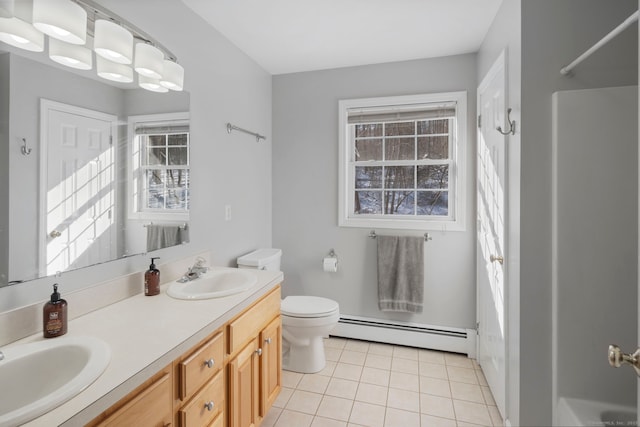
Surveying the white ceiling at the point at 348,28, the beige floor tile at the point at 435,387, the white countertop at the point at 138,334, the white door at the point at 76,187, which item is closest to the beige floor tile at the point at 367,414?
the beige floor tile at the point at 435,387

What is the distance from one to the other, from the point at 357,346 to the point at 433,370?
25.3 inches

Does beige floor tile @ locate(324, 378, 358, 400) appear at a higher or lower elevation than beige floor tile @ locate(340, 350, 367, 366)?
lower

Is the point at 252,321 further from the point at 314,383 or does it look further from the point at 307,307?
the point at 314,383

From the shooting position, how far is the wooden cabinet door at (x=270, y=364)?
1.69m

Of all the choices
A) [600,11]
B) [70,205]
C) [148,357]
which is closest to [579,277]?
[600,11]

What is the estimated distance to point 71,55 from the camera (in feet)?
4.11

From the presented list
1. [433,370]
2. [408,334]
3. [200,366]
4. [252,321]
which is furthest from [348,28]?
[433,370]

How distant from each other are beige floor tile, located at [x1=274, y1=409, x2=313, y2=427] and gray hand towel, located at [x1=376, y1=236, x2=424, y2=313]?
1.12 metres

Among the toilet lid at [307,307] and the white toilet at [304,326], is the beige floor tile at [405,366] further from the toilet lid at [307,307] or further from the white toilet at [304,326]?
the toilet lid at [307,307]

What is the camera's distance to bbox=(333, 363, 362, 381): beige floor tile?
231cm

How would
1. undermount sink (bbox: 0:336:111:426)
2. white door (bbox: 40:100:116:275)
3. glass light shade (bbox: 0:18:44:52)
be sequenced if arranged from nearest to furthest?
undermount sink (bbox: 0:336:111:426)
glass light shade (bbox: 0:18:44:52)
white door (bbox: 40:100:116:275)

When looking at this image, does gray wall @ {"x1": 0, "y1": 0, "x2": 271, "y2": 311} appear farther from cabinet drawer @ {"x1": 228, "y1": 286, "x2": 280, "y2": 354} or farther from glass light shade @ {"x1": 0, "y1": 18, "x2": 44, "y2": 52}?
cabinet drawer @ {"x1": 228, "y1": 286, "x2": 280, "y2": 354}

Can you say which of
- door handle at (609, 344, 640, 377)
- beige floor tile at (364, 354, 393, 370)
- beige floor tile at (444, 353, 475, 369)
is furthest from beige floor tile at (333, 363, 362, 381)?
door handle at (609, 344, 640, 377)

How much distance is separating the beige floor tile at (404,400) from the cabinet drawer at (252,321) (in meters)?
0.95
